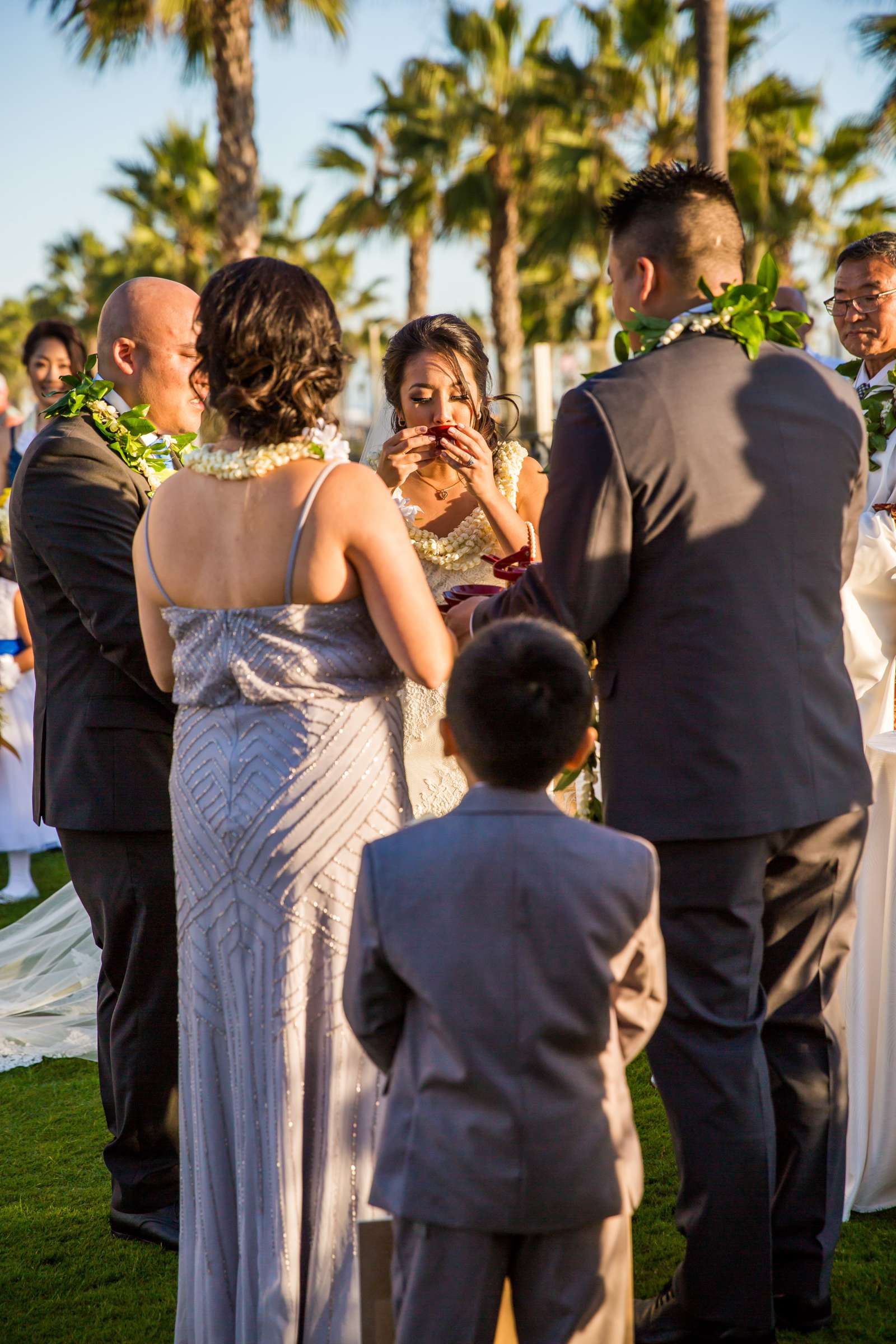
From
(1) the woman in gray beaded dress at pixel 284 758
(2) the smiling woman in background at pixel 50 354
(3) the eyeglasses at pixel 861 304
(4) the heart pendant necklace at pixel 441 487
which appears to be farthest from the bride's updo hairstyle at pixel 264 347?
(2) the smiling woman in background at pixel 50 354

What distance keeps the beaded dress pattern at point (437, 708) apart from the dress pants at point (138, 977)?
931 mm

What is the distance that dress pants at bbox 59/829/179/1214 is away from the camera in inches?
147

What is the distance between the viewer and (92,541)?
11.9ft

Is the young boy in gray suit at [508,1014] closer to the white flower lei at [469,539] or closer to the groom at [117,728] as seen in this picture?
the groom at [117,728]

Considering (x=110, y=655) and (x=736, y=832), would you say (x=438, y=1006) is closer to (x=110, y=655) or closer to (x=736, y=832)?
(x=736, y=832)

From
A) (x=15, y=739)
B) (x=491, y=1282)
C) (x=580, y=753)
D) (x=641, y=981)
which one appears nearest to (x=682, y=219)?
(x=580, y=753)

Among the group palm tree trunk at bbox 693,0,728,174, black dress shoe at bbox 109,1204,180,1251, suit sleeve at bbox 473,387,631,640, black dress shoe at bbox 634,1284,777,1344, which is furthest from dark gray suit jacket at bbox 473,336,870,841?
palm tree trunk at bbox 693,0,728,174

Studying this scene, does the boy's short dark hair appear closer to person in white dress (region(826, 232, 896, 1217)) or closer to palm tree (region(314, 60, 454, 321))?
person in white dress (region(826, 232, 896, 1217))

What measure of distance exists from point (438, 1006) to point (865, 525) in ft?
7.58

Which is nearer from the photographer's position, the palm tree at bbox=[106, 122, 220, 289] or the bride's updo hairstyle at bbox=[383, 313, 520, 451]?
the bride's updo hairstyle at bbox=[383, 313, 520, 451]

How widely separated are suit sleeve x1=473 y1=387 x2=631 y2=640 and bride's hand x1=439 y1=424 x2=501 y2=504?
120 cm

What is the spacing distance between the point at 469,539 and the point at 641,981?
243cm

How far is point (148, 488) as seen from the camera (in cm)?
381

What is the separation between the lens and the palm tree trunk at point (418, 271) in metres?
25.2
